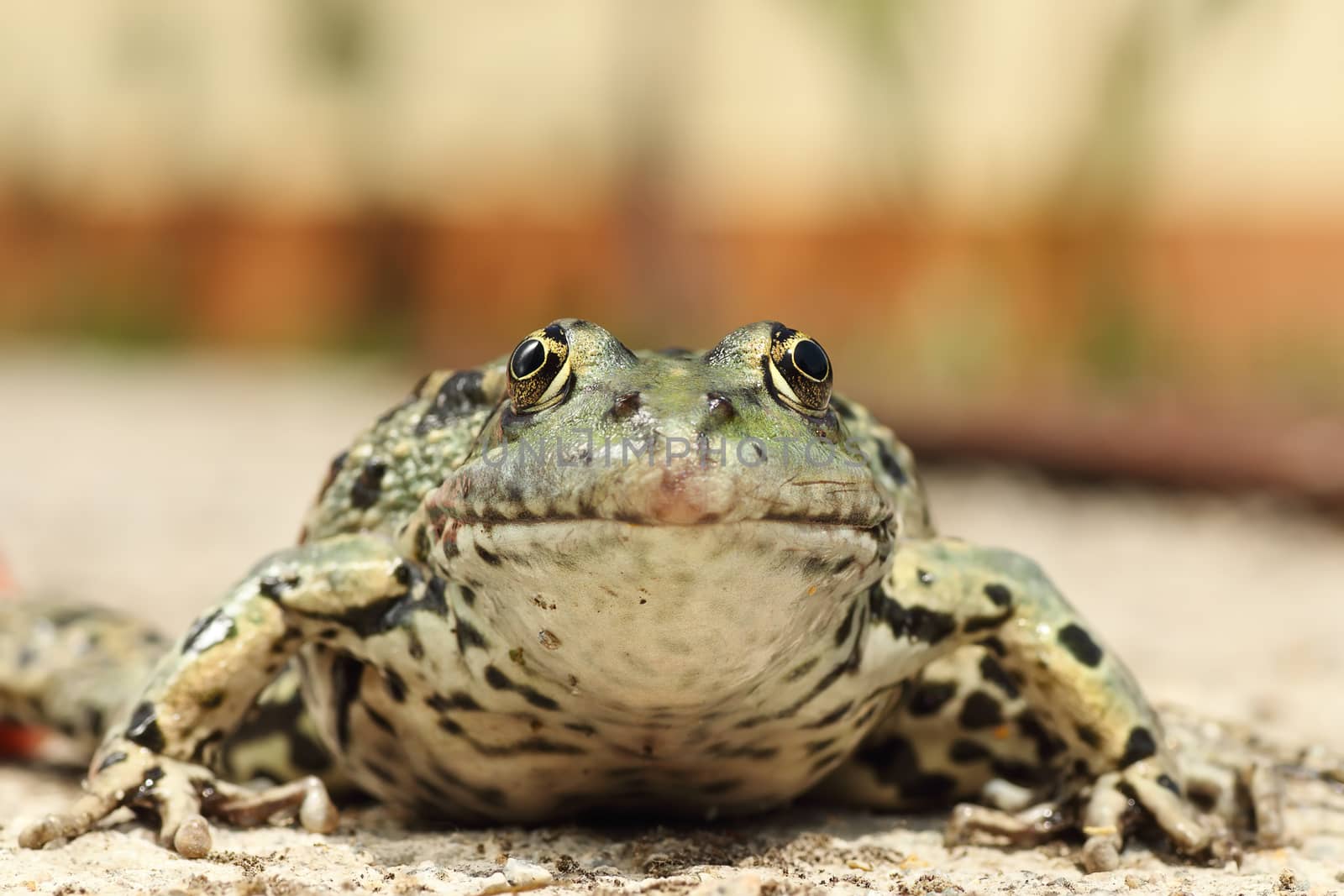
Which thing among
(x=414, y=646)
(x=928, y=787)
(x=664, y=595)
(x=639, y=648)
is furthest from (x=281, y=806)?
(x=928, y=787)

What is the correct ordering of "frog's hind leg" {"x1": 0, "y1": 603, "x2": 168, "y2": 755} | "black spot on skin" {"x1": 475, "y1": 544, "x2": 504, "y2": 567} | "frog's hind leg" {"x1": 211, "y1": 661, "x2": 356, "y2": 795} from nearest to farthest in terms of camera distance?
"black spot on skin" {"x1": 475, "y1": 544, "x2": 504, "y2": 567} → "frog's hind leg" {"x1": 211, "y1": 661, "x2": 356, "y2": 795} → "frog's hind leg" {"x1": 0, "y1": 603, "x2": 168, "y2": 755}

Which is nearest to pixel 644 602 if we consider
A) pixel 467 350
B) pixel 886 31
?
pixel 886 31

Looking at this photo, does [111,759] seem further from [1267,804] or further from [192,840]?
[1267,804]

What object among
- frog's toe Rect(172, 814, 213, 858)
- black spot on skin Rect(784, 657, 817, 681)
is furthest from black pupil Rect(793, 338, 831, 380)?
frog's toe Rect(172, 814, 213, 858)

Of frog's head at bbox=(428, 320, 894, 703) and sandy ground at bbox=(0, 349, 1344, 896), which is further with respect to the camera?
sandy ground at bbox=(0, 349, 1344, 896)

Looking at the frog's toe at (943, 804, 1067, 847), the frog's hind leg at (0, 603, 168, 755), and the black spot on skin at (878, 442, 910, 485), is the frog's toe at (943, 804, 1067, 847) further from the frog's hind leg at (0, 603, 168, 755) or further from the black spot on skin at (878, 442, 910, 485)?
the frog's hind leg at (0, 603, 168, 755)

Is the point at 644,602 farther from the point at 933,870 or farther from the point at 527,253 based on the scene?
the point at 527,253
